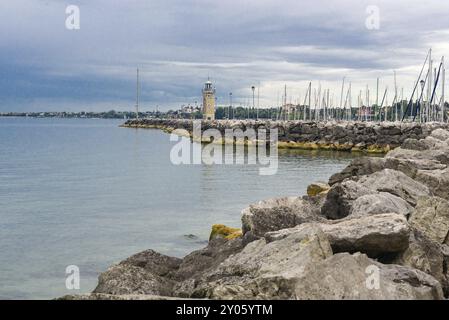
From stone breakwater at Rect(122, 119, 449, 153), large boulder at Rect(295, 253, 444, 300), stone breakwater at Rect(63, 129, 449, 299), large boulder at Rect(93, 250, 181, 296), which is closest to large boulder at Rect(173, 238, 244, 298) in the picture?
stone breakwater at Rect(63, 129, 449, 299)

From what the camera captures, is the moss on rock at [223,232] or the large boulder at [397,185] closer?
the large boulder at [397,185]

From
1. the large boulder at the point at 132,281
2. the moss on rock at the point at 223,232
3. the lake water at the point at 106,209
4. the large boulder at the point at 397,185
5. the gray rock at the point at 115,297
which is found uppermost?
the large boulder at the point at 397,185

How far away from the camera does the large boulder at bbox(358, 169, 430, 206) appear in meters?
11.3

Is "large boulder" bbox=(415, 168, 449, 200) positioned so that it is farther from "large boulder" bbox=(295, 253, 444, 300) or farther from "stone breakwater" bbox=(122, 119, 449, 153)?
"stone breakwater" bbox=(122, 119, 449, 153)

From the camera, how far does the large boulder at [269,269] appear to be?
20.9 feet

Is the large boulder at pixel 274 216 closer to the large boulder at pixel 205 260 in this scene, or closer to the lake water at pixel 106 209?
the large boulder at pixel 205 260

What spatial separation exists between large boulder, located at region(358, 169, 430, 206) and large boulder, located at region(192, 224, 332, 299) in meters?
4.05

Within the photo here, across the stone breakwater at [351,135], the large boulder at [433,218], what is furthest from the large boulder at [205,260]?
the stone breakwater at [351,135]

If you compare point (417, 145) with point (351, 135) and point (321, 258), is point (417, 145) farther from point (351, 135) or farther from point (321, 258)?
point (351, 135)

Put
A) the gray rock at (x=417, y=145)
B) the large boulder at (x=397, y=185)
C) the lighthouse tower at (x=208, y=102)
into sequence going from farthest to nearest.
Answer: the lighthouse tower at (x=208, y=102) → the gray rock at (x=417, y=145) → the large boulder at (x=397, y=185)

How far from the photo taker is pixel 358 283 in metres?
6.12

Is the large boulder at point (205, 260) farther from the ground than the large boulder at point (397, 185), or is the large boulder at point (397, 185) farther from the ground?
the large boulder at point (397, 185)

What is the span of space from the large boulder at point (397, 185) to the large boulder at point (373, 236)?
3641 mm

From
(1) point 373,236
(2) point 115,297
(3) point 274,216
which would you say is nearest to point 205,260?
(3) point 274,216
